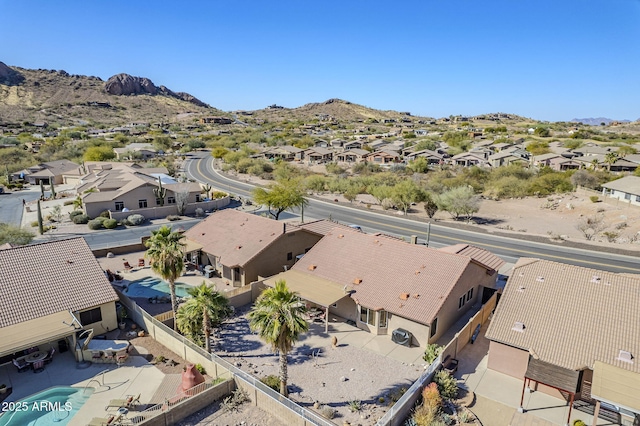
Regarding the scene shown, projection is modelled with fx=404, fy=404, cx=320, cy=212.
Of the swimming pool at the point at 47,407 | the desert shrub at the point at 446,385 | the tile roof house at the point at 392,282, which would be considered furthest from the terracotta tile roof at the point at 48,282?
the desert shrub at the point at 446,385

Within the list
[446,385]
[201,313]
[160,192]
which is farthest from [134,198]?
[446,385]

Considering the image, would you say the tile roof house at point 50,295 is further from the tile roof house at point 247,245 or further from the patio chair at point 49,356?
the tile roof house at point 247,245

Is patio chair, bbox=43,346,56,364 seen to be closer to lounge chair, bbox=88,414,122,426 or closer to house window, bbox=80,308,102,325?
house window, bbox=80,308,102,325

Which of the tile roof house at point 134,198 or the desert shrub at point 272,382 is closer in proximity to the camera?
the desert shrub at point 272,382

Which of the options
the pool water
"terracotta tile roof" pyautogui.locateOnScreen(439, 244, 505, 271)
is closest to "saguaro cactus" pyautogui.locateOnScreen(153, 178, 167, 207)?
the pool water

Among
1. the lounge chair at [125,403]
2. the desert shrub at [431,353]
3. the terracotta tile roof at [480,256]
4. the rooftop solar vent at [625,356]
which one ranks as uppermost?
the terracotta tile roof at [480,256]

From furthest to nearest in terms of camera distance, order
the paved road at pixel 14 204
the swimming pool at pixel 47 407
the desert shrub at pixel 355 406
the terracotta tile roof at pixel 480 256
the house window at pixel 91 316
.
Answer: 1. the paved road at pixel 14 204
2. the terracotta tile roof at pixel 480 256
3. the house window at pixel 91 316
4. the desert shrub at pixel 355 406
5. the swimming pool at pixel 47 407
